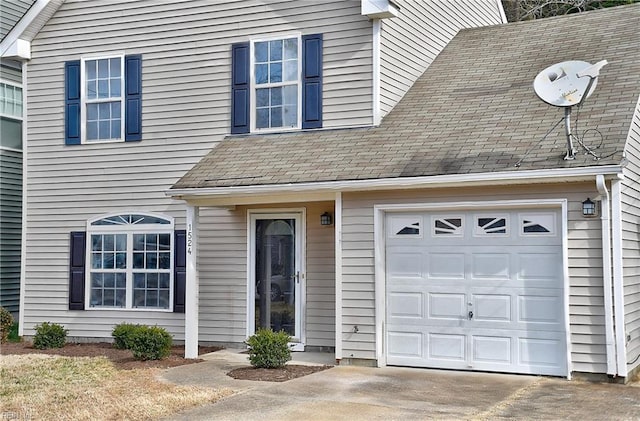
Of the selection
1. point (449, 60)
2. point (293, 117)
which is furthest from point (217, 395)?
point (449, 60)

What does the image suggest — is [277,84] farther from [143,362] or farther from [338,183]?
[143,362]

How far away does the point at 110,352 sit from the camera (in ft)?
37.9

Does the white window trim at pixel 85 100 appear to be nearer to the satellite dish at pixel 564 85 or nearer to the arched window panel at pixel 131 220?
the arched window panel at pixel 131 220

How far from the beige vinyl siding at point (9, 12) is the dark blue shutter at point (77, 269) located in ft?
17.7

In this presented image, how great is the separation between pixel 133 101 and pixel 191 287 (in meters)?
3.74

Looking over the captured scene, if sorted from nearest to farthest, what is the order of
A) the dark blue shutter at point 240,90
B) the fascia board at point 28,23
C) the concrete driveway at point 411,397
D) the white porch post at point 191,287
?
the concrete driveway at point 411,397
the white porch post at point 191,287
the dark blue shutter at point 240,90
the fascia board at point 28,23

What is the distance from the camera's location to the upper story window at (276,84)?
464 inches

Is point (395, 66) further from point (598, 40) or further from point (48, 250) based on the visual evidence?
point (48, 250)

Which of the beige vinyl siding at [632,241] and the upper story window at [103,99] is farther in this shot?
the upper story window at [103,99]

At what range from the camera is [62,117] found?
43.8 ft

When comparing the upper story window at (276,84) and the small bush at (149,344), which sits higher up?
the upper story window at (276,84)

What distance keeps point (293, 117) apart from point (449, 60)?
9.62 feet

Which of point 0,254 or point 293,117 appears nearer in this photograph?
point 293,117

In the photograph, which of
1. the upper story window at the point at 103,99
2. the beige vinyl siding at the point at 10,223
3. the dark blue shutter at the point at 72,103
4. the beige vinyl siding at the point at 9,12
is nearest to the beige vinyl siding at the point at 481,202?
the upper story window at the point at 103,99
